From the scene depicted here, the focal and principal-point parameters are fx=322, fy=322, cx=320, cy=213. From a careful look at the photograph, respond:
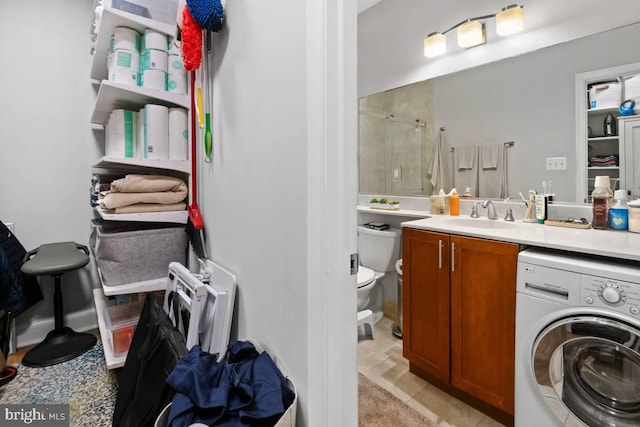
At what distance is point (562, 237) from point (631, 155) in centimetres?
66

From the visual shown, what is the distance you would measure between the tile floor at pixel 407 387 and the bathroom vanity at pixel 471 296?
50 mm

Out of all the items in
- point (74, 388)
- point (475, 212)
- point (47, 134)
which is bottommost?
point (74, 388)

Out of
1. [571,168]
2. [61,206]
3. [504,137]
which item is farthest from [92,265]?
[571,168]

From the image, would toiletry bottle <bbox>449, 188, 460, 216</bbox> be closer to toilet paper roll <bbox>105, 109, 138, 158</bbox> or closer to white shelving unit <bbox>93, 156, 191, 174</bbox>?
white shelving unit <bbox>93, 156, 191, 174</bbox>

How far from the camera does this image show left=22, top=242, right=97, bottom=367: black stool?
1894mm

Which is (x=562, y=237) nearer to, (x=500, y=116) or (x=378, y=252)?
(x=500, y=116)

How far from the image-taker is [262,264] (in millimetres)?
1113

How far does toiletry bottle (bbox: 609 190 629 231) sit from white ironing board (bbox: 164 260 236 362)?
1828 mm

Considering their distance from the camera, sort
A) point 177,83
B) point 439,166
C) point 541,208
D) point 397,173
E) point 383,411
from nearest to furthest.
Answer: point 177,83, point 383,411, point 541,208, point 439,166, point 397,173

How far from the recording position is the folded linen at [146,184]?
1453 millimetres

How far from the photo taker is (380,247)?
8.34 ft

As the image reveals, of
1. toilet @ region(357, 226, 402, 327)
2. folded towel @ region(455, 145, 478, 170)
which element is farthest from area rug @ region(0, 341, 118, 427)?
folded towel @ region(455, 145, 478, 170)

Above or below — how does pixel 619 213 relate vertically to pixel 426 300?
above

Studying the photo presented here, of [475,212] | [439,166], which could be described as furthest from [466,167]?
[475,212]
